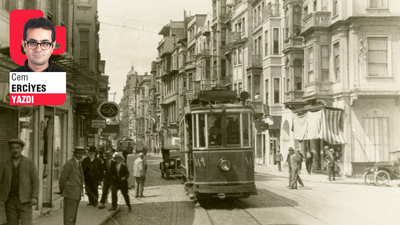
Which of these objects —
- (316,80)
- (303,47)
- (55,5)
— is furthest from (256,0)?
(55,5)

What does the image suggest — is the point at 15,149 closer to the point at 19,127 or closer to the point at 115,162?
the point at 19,127

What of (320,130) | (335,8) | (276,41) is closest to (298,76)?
(276,41)

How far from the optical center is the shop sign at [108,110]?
52.2 ft

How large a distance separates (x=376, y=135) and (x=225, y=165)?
16.4 meters

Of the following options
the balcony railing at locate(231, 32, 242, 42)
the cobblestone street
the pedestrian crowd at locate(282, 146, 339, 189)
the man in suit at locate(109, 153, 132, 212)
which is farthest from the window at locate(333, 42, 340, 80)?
the balcony railing at locate(231, 32, 242, 42)

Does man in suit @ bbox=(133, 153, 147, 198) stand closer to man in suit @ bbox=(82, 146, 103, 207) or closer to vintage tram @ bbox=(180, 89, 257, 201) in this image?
man in suit @ bbox=(82, 146, 103, 207)

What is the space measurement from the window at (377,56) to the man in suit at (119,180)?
18.3m

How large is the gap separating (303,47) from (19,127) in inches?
1021

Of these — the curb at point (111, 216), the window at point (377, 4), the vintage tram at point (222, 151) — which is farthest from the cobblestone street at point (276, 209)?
the window at point (377, 4)

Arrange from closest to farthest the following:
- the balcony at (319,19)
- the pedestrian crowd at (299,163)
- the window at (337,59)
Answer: the pedestrian crowd at (299,163), the window at (337,59), the balcony at (319,19)

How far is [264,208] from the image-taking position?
47.3 ft

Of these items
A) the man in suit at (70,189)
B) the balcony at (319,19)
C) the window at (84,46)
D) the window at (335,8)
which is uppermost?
the window at (335,8)

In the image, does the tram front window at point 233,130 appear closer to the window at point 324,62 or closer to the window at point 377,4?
the window at point 377,4

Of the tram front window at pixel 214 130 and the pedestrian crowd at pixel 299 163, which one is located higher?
the tram front window at pixel 214 130
